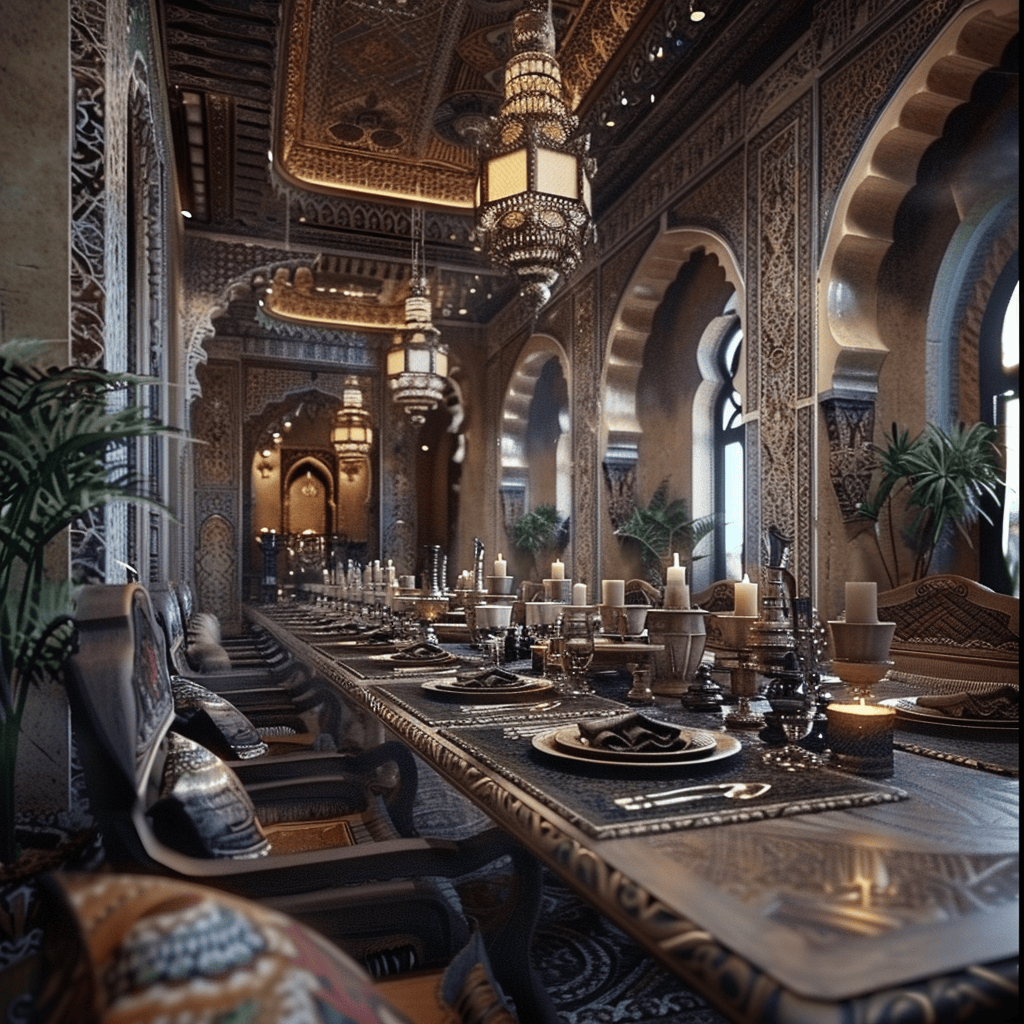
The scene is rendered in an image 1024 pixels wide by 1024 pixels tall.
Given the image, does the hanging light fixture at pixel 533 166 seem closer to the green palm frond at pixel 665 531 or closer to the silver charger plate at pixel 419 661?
the silver charger plate at pixel 419 661

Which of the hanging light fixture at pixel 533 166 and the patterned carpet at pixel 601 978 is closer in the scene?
the patterned carpet at pixel 601 978

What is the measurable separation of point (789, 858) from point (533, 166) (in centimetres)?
387

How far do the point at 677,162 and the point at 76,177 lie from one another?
18.4ft

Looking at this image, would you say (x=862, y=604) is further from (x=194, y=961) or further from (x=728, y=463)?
(x=728, y=463)

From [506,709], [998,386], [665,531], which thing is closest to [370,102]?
[665,531]

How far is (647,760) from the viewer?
121 cm

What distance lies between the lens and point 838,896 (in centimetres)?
76

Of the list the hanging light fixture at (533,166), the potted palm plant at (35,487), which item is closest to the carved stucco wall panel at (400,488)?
the hanging light fixture at (533,166)

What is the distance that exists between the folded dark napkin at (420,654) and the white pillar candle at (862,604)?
1558mm

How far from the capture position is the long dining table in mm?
621

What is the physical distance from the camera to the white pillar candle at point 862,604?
130 cm

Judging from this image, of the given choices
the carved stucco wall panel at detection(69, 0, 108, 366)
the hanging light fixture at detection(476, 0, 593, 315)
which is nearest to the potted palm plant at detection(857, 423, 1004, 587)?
the hanging light fixture at detection(476, 0, 593, 315)

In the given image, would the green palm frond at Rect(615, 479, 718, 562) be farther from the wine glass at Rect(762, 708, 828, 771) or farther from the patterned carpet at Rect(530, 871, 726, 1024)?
the wine glass at Rect(762, 708, 828, 771)

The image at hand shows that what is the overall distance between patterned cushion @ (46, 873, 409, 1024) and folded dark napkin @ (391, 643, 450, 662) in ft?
7.02
